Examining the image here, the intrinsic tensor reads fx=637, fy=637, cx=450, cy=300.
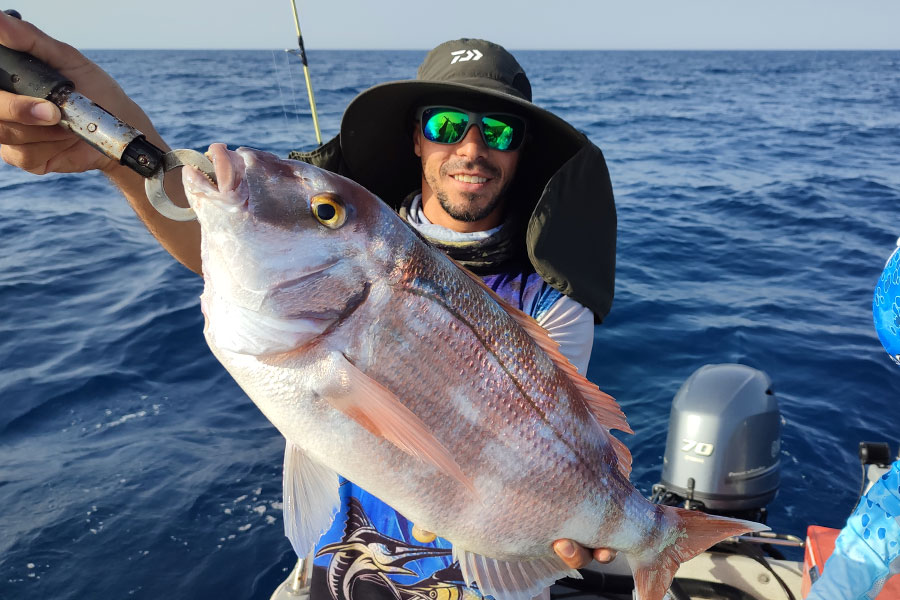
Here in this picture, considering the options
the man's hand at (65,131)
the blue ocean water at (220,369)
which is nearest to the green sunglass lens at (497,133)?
the man's hand at (65,131)

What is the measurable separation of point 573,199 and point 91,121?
183 cm

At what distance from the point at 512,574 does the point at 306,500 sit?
0.74 metres

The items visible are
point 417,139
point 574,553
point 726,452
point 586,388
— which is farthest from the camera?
point 726,452

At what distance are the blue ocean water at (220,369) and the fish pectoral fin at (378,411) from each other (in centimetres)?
382

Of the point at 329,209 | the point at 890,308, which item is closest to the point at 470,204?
the point at 329,209

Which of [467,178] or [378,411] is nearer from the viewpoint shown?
[378,411]

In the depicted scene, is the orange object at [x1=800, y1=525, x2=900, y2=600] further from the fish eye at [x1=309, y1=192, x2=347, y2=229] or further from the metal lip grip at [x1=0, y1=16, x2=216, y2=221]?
the metal lip grip at [x1=0, y1=16, x2=216, y2=221]

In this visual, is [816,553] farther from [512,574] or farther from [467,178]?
[467,178]

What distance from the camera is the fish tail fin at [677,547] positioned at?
2260 millimetres

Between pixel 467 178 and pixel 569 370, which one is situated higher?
pixel 467 178

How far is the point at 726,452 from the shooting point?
4430mm

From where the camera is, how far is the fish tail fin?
2260mm

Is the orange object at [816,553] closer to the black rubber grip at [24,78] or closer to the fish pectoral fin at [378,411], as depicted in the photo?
the fish pectoral fin at [378,411]

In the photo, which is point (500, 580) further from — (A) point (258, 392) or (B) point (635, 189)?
(B) point (635, 189)
